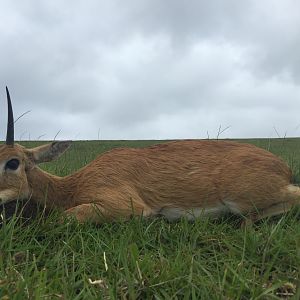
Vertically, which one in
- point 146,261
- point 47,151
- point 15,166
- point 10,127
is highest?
point 10,127

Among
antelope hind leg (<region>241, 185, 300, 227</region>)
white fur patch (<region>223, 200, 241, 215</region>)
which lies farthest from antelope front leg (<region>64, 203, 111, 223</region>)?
antelope hind leg (<region>241, 185, 300, 227</region>)

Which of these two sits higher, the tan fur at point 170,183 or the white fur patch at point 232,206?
the tan fur at point 170,183

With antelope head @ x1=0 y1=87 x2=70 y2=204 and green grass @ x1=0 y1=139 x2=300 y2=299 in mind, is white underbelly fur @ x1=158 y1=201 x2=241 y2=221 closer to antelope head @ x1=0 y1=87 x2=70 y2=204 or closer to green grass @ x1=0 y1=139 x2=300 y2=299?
green grass @ x1=0 y1=139 x2=300 y2=299

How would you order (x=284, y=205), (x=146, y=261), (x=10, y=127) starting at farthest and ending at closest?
(x=284, y=205) → (x=10, y=127) → (x=146, y=261)

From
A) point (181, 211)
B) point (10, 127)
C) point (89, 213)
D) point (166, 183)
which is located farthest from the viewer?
point (166, 183)

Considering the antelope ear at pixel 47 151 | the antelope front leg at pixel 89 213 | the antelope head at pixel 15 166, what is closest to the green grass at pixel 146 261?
the antelope front leg at pixel 89 213

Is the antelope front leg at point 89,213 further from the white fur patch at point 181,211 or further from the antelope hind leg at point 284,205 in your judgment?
the antelope hind leg at point 284,205

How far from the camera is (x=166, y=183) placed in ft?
21.8

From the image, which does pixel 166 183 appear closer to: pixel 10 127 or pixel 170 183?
pixel 170 183

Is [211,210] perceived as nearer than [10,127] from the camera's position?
No

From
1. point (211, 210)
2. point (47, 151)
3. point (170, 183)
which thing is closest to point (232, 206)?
point (211, 210)

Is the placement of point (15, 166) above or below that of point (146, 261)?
above

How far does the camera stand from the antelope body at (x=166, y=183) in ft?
20.6

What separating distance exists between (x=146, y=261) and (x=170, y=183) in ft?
9.08
